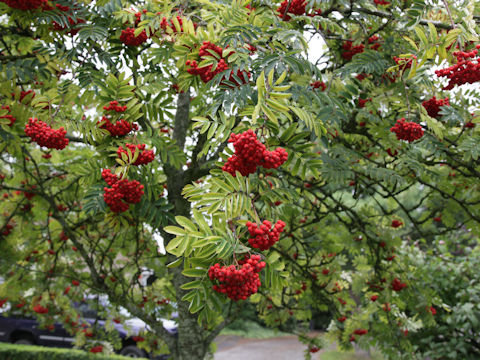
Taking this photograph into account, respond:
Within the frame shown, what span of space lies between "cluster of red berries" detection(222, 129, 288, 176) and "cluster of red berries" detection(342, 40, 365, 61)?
85.5 inches

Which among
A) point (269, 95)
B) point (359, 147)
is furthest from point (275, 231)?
point (359, 147)

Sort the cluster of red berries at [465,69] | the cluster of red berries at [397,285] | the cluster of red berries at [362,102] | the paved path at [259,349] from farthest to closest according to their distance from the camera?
1. the paved path at [259,349]
2. the cluster of red berries at [397,285]
3. the cluster of red berries at [362,102]
4. the cluster of red berries at [465,69]

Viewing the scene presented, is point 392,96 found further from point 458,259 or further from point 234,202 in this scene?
point 458,259

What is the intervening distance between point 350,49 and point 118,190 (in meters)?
2.39

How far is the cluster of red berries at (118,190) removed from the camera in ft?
7.09

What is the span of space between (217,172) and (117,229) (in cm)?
129

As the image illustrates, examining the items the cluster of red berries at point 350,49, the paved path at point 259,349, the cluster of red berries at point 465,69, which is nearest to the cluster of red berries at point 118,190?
the cluster of red berries at point 465,69

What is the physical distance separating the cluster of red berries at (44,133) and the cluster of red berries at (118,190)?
0.36 m

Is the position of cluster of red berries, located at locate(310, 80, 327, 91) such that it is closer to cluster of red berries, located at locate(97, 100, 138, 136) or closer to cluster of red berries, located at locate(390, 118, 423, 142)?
cluster of red berries, located at locate(390, 118, 423, 142)

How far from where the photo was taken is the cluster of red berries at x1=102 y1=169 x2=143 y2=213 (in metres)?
2.16

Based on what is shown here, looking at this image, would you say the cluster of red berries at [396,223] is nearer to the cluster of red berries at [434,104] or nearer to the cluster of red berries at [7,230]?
the cluster of red berries at [434,104]

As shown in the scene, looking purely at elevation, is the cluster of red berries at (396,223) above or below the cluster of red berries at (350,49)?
below

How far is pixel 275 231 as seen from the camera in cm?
150

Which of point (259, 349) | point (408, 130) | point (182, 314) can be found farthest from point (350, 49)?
point (259, 349)
